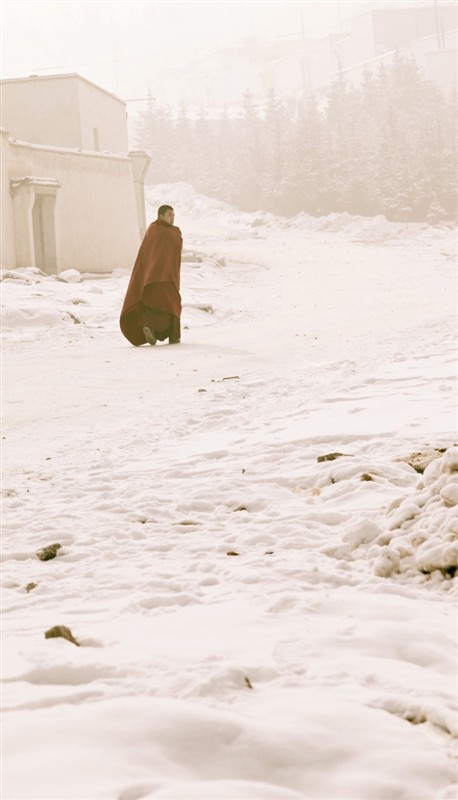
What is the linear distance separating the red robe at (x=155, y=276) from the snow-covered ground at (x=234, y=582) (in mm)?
2406

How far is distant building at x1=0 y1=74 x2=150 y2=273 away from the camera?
78.2 ft

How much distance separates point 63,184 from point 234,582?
23.5 metres

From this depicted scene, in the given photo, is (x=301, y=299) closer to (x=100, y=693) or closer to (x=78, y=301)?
(x=78, y=301)

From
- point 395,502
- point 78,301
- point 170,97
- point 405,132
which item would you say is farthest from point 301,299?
point 170,97

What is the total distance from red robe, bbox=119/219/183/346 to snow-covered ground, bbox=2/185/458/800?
2406mm

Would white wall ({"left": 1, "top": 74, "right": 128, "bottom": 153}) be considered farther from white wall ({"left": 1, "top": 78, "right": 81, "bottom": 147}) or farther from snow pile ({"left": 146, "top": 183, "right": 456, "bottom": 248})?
snow pile ({"left": 146, "top": 183, "right": 456, "bottom": 248})

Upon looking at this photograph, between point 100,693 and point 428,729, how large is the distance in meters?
Answer: 0.81

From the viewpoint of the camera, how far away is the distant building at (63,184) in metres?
23.8

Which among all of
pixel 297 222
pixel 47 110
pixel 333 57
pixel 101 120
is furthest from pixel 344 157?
pixel 333 57

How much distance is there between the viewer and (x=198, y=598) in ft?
11.1

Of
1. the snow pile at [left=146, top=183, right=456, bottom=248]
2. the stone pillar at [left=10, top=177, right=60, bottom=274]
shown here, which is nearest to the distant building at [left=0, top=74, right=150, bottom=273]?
the stone pillar at [left=10, top=177, right=60, bottom=274]

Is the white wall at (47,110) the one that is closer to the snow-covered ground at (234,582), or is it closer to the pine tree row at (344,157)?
the pine tree row at (344,157)

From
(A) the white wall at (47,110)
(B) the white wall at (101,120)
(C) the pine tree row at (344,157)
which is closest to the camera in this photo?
(A) the white wall at (47,110)

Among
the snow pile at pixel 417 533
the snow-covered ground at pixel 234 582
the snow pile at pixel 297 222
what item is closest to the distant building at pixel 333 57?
the snow pile at pixel 297 222
